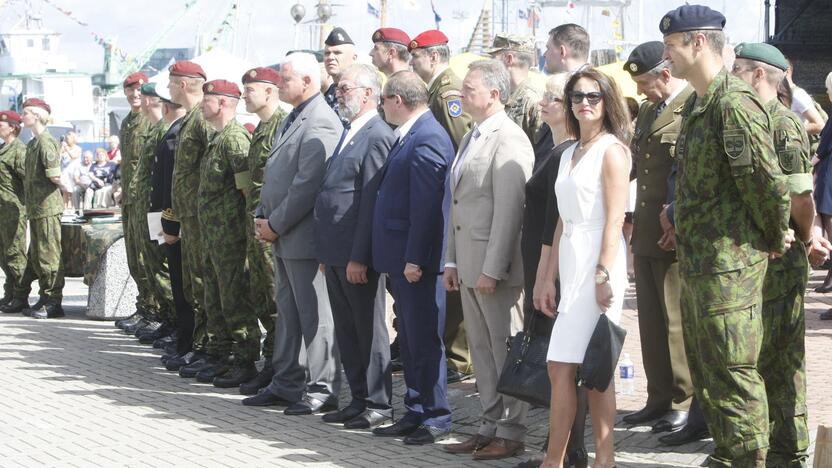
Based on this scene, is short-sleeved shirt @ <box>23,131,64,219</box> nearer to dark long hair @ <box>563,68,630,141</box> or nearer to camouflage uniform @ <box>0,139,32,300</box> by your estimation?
camouflage uniform @ <box>0,139,32,300</box>

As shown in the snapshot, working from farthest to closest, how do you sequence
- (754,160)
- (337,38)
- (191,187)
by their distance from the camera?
(337,38)
(191,187)
(754,160)

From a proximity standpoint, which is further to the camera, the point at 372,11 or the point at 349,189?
the point at 372,11

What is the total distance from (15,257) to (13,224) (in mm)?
402

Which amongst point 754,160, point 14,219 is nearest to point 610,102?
point 754,160

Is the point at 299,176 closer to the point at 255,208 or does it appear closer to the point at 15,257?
the point at 255,208

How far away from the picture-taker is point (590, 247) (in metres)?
5.70

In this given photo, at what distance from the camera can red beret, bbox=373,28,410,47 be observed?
386 inches

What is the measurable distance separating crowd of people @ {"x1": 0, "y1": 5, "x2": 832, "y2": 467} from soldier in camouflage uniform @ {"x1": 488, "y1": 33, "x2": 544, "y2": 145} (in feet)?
0.07

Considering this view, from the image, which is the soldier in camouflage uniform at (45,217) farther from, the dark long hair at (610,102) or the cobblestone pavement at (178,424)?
the dark long hair at (610,102)

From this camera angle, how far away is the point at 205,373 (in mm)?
9359

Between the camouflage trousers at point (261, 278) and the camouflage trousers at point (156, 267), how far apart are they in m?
2.06

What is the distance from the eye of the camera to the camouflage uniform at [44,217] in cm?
1334

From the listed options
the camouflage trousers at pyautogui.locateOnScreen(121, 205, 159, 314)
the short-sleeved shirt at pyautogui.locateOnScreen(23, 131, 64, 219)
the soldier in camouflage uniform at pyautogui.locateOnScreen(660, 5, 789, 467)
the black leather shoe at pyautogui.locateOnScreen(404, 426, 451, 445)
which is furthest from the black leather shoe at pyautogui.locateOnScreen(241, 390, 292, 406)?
the short-sleeved shirt at pyautogui.locateOnScreen(23, 131, 64, 219)

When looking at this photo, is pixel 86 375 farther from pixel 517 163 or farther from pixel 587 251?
pixel 587 251
